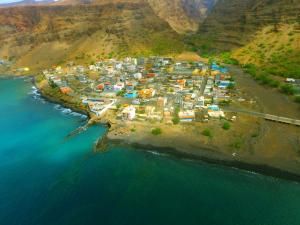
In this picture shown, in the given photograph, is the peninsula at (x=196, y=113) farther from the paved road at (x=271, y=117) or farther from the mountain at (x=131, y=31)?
the mountain at (x=131, y=31)

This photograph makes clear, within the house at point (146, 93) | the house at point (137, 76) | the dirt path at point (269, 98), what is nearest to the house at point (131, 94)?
the house at point (146, 93)

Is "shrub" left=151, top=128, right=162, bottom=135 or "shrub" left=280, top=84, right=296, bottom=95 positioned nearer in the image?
"shrub" left=151, top=128, right=162, bottom=135

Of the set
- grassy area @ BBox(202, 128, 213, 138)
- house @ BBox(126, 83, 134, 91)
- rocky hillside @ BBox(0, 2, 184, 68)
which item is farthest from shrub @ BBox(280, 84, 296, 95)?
rocky hillside @ BBox(0, 2, 184, 68)

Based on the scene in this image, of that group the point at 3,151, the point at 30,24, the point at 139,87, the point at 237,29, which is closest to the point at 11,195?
the point at 3,151

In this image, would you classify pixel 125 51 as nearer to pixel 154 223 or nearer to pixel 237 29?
pixel 237 29

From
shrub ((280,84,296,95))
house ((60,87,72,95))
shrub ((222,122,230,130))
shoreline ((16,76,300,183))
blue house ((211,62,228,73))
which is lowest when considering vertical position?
house ((60,87,72,95))

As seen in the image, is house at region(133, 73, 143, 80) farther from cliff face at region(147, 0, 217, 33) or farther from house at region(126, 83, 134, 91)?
cliff face at region(147, 0, 217, 33)
